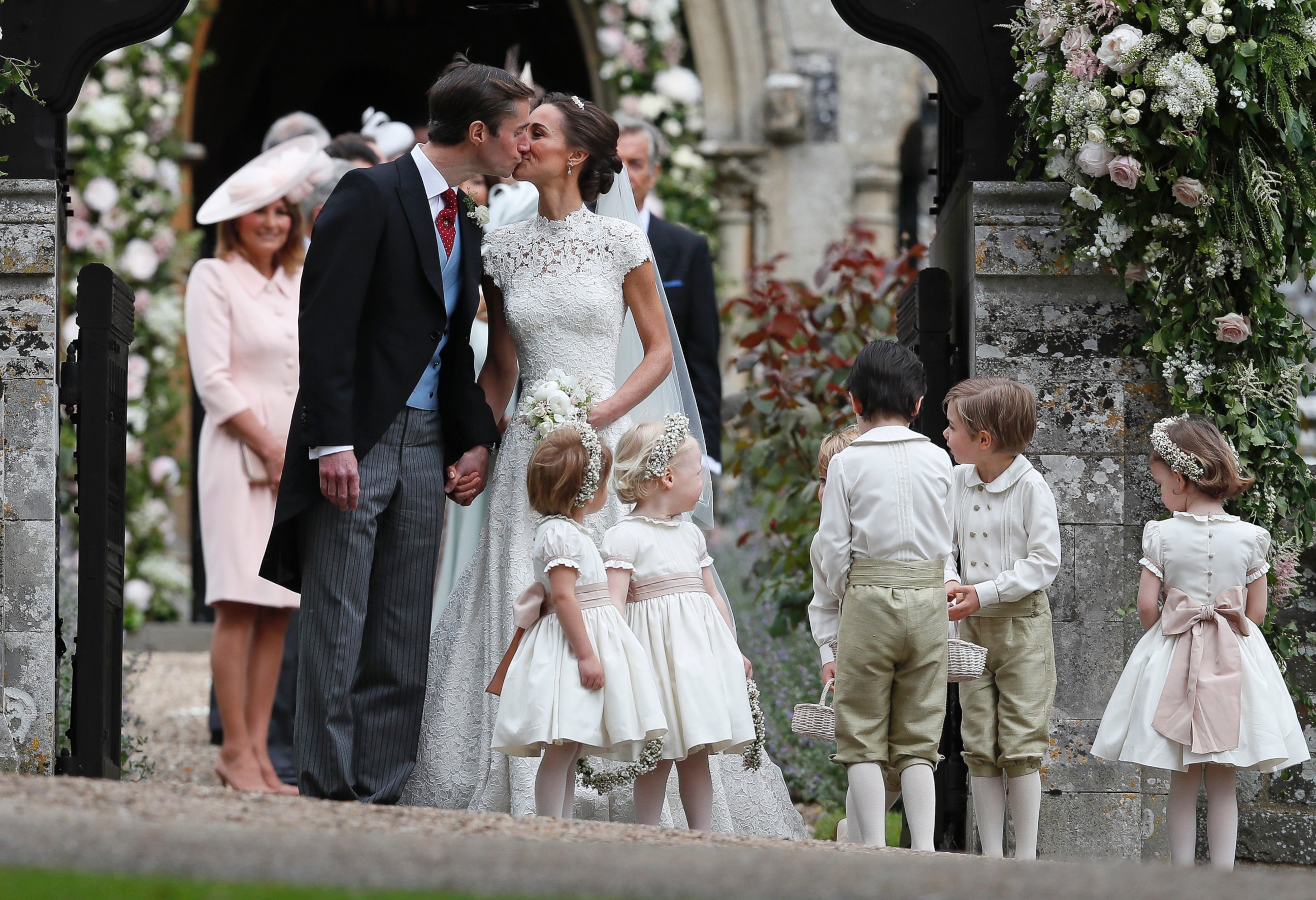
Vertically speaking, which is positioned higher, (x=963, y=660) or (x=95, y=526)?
(x=95, y=526)

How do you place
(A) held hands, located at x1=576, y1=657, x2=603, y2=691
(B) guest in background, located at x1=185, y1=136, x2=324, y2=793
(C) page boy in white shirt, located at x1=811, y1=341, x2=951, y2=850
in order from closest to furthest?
(A) held hands, located at x1=576, y1=657, x2=603, y2=691, (C) page boy in white shirt, located at x1=811, y1=341, x2=951, y2=850, (B) guest in background, located at x1=185, y1=136, x2=324, y2=793

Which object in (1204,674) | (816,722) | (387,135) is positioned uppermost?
(387,135)

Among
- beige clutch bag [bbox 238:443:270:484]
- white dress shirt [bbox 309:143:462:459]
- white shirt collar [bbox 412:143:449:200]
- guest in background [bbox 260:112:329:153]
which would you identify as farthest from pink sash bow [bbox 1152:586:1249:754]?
guest in background [bbox 260:112:329:153]

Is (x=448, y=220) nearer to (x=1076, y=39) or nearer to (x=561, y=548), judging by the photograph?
(x=561, y=548)

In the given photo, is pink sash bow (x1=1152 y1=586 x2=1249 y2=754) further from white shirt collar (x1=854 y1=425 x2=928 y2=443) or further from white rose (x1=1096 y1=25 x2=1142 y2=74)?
white rose (x1=1096 y1=25 x2=1142 y2=74)

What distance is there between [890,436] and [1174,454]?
729 mm

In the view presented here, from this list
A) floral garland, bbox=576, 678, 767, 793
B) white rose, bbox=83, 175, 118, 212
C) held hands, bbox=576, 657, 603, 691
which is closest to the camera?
held hands, bbox=576, 657, 603, 691

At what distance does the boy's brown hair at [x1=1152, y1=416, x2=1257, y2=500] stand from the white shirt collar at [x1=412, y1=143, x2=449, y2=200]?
76.7 inches

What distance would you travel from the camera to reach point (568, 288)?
4.49 metres

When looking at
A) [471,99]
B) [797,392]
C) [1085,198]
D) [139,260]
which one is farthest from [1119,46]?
[139,260]

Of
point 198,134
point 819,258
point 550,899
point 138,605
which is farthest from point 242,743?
point 198,134

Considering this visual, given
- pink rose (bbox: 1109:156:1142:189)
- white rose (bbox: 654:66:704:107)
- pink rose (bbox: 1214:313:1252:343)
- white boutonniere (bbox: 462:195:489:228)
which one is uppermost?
white rose (bbox: 654:66:704:107)

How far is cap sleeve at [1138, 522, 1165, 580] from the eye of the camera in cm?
411

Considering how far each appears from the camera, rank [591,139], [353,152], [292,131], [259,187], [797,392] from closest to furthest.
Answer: [591,139] → [259,187] → [353,152] → [797,392] → [292,131]
